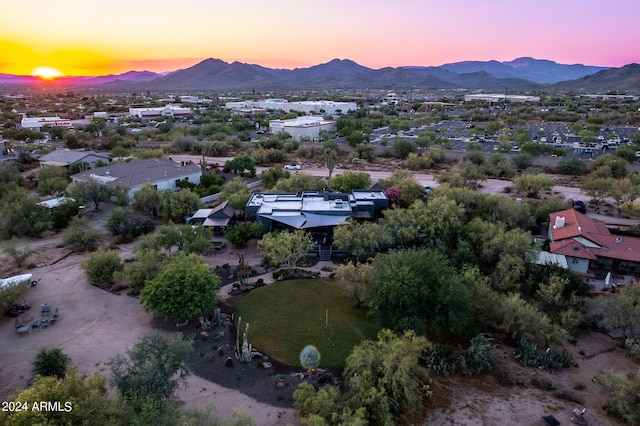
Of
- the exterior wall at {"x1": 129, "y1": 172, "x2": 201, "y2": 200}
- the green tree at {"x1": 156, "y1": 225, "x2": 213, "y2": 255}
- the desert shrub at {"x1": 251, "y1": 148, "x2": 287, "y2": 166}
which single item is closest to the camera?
the green tree at {"x1": 156, "y1": 225, "x2": 213, "y2": 255}

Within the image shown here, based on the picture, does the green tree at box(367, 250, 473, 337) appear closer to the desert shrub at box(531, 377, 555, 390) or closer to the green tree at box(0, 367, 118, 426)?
the desert shrub at box(531, 377, 555, 390)

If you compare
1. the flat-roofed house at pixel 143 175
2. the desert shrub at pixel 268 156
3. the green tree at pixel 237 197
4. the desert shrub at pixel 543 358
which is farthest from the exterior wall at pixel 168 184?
the desert shrub at pixel 543 358

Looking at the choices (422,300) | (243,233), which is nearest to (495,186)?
(243,233)

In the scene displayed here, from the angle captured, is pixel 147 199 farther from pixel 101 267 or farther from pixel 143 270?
pixel 143 270

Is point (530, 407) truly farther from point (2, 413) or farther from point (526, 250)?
point (2, 413)

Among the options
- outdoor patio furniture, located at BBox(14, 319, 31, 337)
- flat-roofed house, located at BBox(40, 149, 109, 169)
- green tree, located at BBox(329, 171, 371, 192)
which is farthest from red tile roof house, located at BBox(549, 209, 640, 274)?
flat-roofed house, located at BBox(40, 149, 109, 169)

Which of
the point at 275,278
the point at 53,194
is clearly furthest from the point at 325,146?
the point at 275,278
